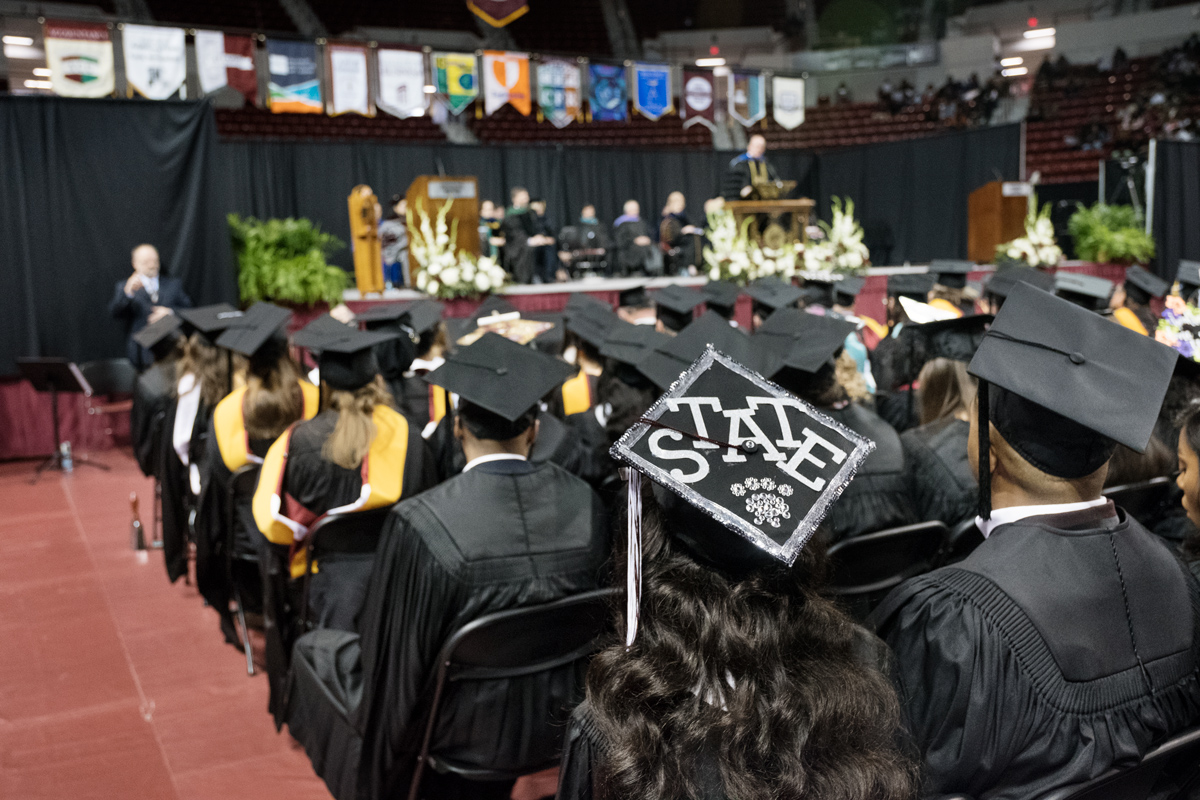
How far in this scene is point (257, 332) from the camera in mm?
3701

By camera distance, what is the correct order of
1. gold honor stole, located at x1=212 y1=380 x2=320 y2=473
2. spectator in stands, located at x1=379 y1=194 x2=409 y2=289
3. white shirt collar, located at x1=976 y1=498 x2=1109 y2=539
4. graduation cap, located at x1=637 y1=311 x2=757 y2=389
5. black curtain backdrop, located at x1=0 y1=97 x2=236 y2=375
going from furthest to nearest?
spectator in stands, located at x1=379 y1=194 x2=409 y2=289
black curtain backdrop, located at x1=0 y1=97 x2=236 y2=375
gold honor stole, located at x1=212 y1=380 x2=320 y2=473
graduation cap, located at x1=637 y1=311 x2=757 y2=389
white shirt collar, located at x1=976 y1=498 x2=1109 y2=539

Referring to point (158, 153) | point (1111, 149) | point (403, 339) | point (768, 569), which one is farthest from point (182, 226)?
point (1111, 149)

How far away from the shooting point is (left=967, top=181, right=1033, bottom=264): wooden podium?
1255 centimetres

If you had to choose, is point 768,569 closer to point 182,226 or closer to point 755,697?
point 755,697

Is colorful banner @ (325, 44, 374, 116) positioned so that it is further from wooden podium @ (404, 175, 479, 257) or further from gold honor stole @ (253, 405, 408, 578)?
gold honor stole @ (253, 405, 408, 578)

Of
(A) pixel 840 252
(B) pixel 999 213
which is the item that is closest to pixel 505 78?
(A) pixel 840 252

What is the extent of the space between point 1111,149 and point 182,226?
628 inches

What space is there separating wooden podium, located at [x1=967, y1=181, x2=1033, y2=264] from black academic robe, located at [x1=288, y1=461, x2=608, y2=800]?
12329mm

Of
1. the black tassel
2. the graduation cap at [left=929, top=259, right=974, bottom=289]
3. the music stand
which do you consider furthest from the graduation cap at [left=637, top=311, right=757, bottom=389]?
the music stand

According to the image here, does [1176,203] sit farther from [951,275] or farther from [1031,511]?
[1031,511]

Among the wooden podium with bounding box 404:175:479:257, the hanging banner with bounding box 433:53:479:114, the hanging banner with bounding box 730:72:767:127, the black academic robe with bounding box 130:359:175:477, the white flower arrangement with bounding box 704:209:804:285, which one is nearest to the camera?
the black academic robe with bounding box 130:359:175:477

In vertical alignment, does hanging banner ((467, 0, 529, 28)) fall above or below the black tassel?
above

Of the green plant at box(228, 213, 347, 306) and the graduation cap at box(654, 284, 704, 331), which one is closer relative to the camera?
the graduation cap at box(654, 284, 704, 331)

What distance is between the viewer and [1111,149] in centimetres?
1627
